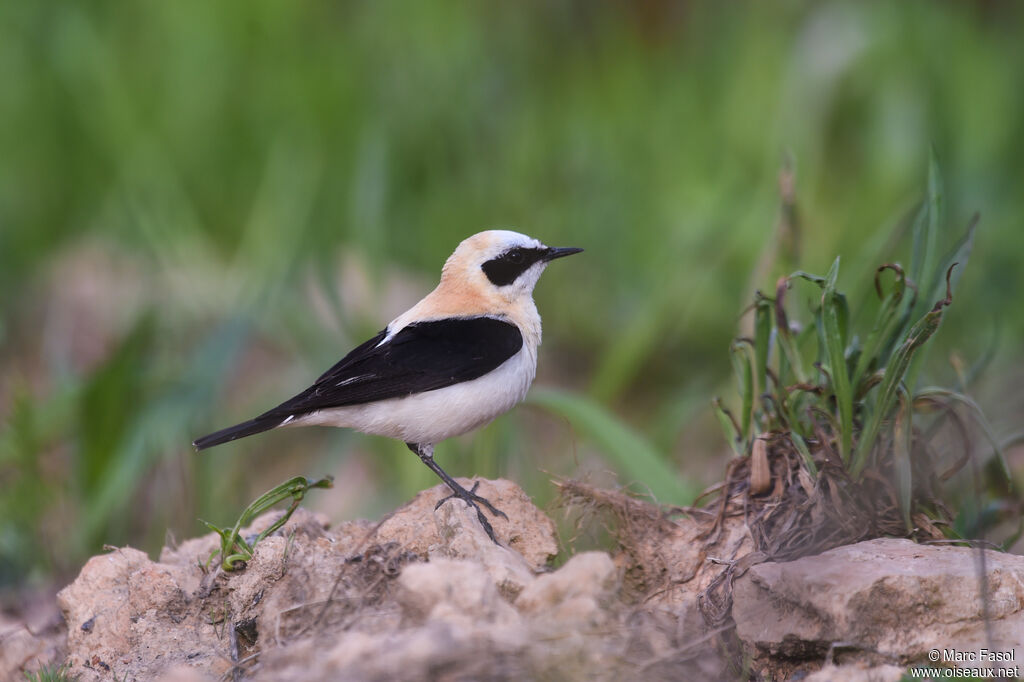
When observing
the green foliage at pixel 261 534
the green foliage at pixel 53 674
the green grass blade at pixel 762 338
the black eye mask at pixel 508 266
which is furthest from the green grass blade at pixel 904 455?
the green foliage at pixel 53 674

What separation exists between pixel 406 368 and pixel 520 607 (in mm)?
1164

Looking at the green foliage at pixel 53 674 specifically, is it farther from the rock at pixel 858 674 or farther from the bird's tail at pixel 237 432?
the rock at pixel 858 674

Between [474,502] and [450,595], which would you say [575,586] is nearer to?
[450,595]

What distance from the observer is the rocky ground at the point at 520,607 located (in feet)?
7.43

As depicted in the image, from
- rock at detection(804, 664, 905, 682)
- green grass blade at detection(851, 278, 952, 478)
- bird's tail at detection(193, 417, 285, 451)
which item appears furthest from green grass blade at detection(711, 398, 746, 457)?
bird's tail at detection(193, 417, 285, 451)

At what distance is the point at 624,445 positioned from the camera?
4195 millimetres

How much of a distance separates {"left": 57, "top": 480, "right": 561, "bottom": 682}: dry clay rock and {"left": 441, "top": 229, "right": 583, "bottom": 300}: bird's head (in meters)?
0.74

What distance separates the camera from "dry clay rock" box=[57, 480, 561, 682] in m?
2.32

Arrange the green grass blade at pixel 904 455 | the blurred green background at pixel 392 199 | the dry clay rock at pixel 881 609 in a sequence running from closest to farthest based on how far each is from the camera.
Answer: the dry clay rock at pixel 881 609 → the green grass blade at pixel 904 455 → the blurred green background at pixel 392 199

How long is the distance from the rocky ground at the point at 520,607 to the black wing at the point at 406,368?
336 mm

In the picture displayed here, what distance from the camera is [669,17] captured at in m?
10.9

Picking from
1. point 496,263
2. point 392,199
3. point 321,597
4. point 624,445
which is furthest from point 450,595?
point 392,199

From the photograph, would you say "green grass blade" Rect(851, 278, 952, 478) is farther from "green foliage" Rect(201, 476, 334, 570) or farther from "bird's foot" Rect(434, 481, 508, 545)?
"green foliage" Rect(201, 476, 334, 570)

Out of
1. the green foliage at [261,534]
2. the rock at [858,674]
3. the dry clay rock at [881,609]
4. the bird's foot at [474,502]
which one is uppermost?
the green foliage at [261,534]
